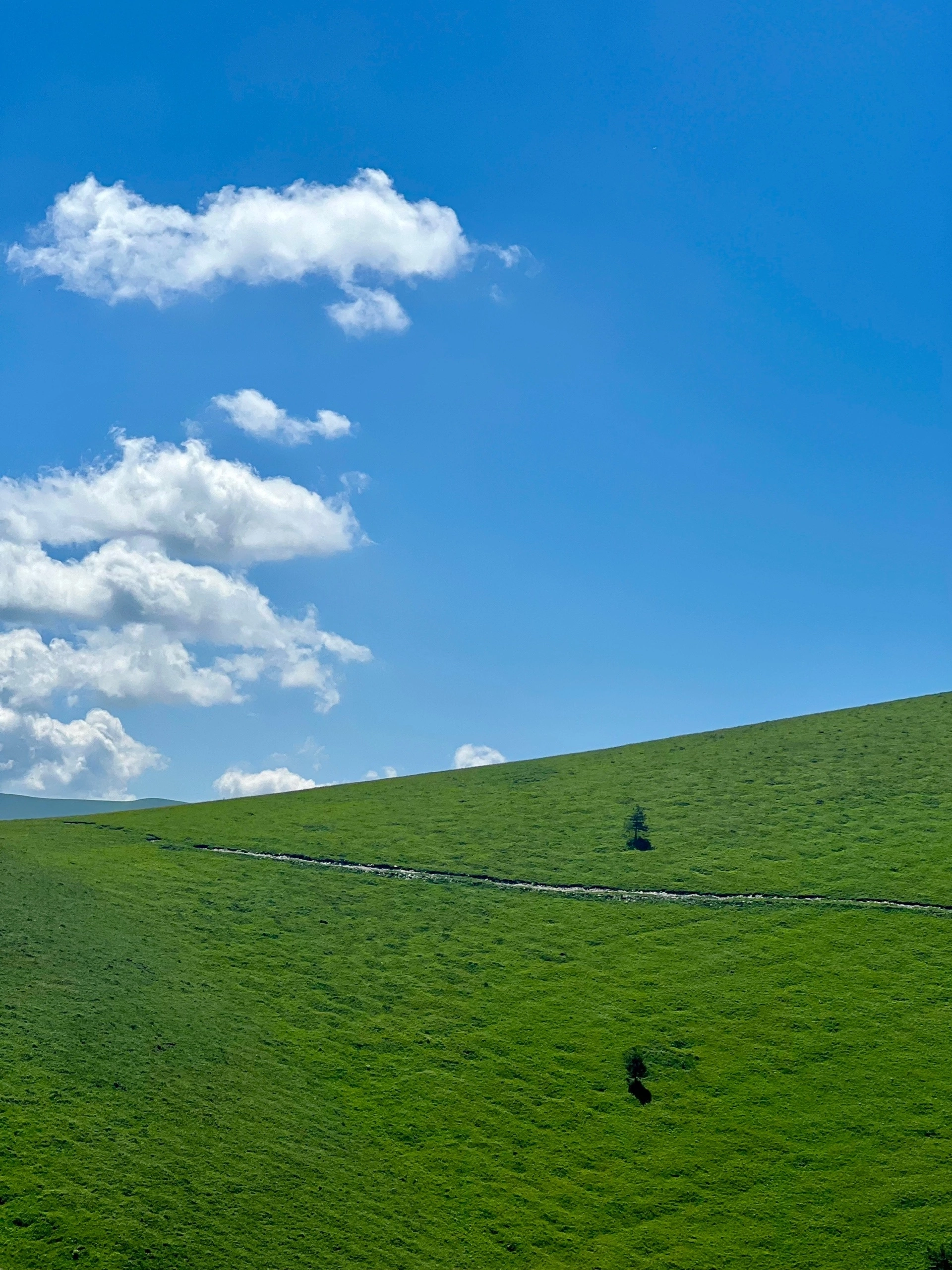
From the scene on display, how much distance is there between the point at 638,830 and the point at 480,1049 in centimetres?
3120

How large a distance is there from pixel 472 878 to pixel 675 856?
15.3 metres

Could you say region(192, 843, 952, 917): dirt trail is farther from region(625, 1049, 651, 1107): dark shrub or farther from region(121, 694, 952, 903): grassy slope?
region(625, 1049, 651, 1107): dark shrub

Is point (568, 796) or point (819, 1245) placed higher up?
point (568, 796)

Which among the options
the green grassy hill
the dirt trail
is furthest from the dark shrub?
the dirt trail

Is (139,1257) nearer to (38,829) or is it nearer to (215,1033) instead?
(215,1033)

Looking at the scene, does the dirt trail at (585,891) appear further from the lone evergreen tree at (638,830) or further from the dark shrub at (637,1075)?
the dark shrub at (637,1075)

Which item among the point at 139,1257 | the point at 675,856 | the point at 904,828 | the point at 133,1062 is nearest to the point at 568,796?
the point at 675,856

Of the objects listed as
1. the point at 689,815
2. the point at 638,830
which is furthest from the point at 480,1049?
the point at 689,815

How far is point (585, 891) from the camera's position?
64.7 meters

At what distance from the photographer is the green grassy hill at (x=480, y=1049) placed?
34.7 m

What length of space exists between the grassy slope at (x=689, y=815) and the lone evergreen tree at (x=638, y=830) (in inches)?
28.3

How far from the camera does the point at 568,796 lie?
84812 mm

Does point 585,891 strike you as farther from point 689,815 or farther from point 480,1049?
point 480,1049

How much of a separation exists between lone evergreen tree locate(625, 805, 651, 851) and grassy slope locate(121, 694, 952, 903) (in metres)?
0.72
